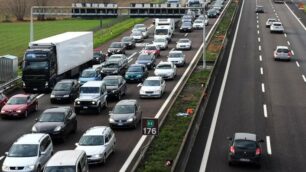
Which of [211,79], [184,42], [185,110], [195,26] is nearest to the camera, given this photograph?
[185,110]

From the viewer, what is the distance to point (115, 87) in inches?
1705

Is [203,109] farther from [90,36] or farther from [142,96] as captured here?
[90,36]

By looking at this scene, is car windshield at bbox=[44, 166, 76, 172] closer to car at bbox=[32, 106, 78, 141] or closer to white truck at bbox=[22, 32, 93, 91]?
car at bbox=[32, 106, 78, 141]

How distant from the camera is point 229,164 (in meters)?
27.8

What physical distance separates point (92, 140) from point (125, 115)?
21.0 ft

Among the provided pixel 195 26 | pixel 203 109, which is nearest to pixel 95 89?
pixel 203 109

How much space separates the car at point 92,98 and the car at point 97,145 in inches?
361

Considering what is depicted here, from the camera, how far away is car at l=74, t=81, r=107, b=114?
1533 inches

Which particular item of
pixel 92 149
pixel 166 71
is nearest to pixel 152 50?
pixel 166 71

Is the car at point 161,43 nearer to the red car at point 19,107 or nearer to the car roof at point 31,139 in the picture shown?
the red car at point 19,107

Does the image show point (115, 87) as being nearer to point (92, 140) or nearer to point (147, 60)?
point (92, 140)

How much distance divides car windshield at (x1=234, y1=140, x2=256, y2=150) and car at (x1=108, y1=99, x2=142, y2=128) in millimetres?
8718

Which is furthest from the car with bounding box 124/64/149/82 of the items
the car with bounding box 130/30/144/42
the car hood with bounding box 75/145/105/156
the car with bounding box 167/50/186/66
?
the car with bounding box 130/30/144/42

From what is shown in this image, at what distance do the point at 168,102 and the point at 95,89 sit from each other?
232 inches
